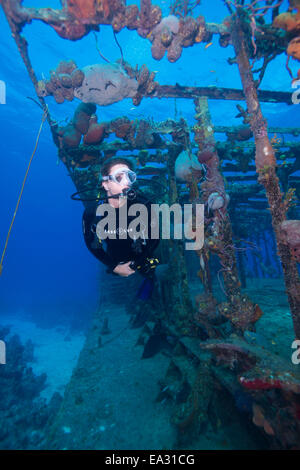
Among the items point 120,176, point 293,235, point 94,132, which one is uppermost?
point 94,132

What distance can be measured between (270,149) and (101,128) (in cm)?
457

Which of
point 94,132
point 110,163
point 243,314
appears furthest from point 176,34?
point 243,314

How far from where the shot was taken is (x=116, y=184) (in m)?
3.88

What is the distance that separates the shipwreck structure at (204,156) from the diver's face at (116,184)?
53cm

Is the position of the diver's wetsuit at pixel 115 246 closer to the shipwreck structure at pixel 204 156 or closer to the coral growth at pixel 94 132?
the shipwreck structure at pixel 204 156

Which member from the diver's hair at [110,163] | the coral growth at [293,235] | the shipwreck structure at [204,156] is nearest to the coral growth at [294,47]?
the shipwreck structure at [204,156]

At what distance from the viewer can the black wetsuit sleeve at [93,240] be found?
3.82 meters

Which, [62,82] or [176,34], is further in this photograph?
[62,82]

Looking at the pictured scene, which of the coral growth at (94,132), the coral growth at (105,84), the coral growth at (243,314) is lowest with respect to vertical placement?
the coral growth at (243,314)

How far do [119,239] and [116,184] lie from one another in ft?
3.20

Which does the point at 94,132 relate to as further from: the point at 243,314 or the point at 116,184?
the point at 243,314

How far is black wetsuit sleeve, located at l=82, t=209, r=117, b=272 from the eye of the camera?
3.82 m
